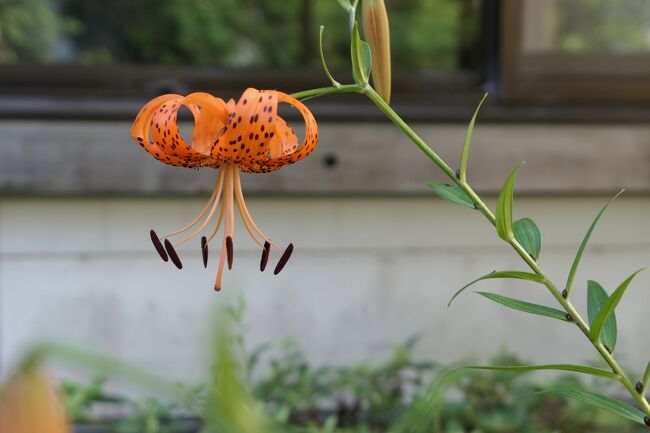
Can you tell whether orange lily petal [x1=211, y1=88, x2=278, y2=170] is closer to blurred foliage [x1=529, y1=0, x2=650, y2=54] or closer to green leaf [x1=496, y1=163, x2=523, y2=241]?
green leaf [x1=496, y1=163, x2=523, y2=241]

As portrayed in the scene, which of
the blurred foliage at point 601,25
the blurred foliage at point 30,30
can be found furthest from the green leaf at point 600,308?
the blurred foliage at point 30,30

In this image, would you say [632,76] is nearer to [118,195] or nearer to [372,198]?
[372,198]

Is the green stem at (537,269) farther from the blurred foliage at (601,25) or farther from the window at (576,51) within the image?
the blurred foliage at (601,25)

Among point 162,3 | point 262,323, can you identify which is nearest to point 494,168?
point 262,323

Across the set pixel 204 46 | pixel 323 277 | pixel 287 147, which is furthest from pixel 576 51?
pixel 287 147

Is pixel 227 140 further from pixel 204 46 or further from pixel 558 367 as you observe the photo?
pixel 204 46
